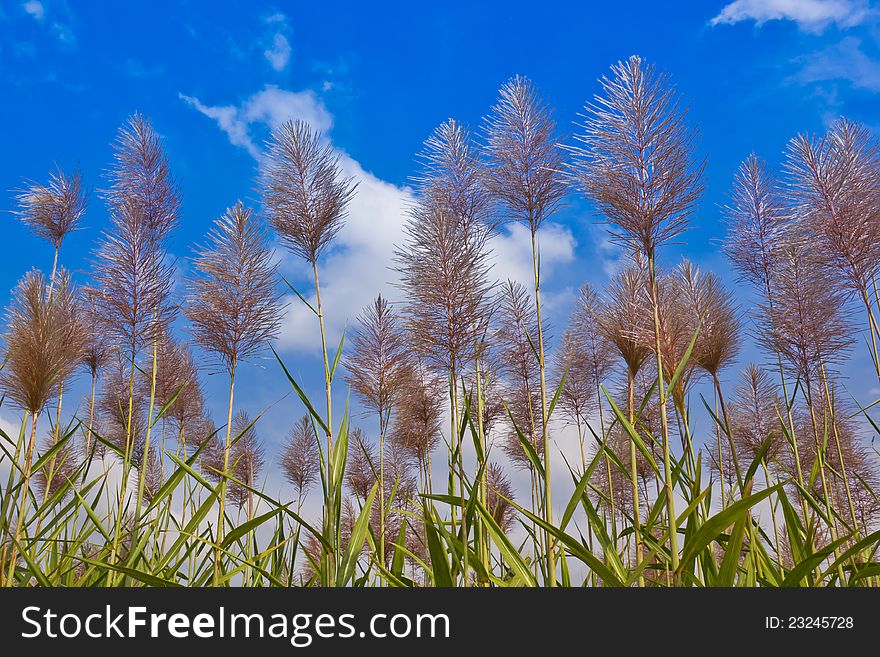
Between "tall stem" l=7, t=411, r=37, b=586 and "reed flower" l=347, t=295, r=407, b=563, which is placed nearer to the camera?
"tall stem" l=7, t=411, r=37, b=586

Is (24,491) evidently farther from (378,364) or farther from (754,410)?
(754,410)

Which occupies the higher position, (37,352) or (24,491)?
(37,352)

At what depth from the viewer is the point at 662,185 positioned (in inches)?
92.8

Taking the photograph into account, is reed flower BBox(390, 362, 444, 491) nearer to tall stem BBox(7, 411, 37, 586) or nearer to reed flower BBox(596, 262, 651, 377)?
reed flower BBox(596, 262, 651, 377)

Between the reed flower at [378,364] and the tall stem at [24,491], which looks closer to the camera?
the tall stem at [24,491]

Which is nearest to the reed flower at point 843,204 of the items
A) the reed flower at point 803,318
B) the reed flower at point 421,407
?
the reed flower at point 803,318

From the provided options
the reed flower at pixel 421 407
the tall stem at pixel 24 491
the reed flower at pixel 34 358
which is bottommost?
the tall stem at pixel 24 491

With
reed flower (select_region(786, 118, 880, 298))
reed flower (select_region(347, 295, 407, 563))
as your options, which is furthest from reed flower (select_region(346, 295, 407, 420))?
reed flower (select_region(786, 118, 880, 298))

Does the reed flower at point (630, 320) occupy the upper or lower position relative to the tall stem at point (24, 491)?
upper

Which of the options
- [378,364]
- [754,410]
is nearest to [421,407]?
[378,364]

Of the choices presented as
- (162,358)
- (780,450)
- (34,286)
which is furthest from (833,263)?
(162,358)

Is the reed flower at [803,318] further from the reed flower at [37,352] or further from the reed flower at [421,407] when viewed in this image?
the reed flower at [37,352]

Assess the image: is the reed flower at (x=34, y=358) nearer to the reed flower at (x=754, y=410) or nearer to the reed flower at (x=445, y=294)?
the reed flower at (x=445, y=294)
